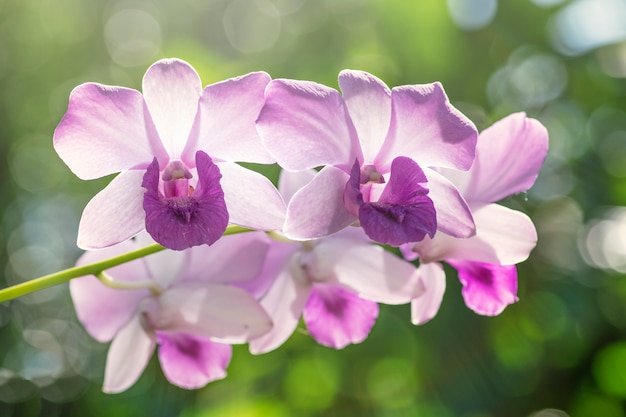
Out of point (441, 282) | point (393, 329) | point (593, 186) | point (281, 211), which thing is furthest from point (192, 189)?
point (593, 186)

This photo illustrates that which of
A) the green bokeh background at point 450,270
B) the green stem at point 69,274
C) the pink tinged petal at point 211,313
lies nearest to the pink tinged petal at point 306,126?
the green stem at point 69,274

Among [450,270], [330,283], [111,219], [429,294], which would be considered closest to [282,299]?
[330,283]

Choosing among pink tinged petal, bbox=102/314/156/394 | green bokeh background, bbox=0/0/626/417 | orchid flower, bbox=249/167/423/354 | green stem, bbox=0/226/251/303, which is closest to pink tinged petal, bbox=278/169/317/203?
orchid flower, bbox=249/167/423/354

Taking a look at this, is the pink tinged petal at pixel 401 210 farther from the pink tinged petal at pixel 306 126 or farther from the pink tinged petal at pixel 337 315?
the pink tinged petal at pixel 337 315

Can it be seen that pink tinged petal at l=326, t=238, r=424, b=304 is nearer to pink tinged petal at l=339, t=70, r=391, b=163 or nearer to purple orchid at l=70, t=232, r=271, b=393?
purple orchid at l=70, t=232, r=271, b=393

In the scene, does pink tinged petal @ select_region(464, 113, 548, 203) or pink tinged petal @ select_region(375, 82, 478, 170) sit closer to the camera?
pink tinged petal @ select_region(375, 82, 478, 170)

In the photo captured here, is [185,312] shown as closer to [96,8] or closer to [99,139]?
[99,139]

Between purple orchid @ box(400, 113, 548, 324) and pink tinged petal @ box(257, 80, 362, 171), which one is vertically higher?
pink tinged petal @ box(257, 80, 362, 171)

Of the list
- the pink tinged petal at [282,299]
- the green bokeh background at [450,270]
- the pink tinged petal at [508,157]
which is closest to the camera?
the pink tinged petal at [508,157]
